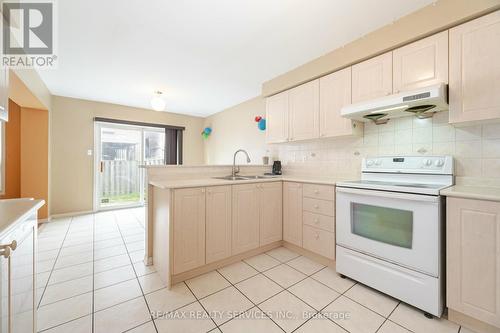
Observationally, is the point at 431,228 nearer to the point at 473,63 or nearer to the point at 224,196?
the point at 473,63

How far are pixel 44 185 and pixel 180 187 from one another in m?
3.51

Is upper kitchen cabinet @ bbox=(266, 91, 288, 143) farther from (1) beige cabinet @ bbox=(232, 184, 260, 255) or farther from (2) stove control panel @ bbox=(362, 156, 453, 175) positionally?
(2) stove control panel @ bbox=(362, 156, 453, 175)

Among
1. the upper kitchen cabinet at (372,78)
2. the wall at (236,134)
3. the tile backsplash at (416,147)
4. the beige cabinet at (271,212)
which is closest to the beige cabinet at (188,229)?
the beige cabinet at (271,212)

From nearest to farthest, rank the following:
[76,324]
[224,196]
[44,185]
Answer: [76,324] < [224,196] < [44,185]

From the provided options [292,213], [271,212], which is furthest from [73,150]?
[292,213]

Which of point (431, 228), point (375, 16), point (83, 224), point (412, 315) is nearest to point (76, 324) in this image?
point (412, 315)

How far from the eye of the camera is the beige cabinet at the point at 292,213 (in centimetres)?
246

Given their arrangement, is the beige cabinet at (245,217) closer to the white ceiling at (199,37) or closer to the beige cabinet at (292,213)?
the beige cabinet at (292,213)

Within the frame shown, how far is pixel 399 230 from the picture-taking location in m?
1.64

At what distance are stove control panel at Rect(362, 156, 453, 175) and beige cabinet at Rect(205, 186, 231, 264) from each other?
161 centimetres

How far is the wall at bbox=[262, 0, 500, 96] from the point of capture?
1558mm

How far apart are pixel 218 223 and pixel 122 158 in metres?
3.95

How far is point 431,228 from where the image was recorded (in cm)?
147

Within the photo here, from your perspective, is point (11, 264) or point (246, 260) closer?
point (11, 264)
